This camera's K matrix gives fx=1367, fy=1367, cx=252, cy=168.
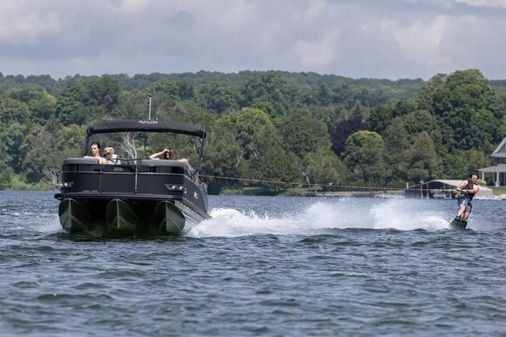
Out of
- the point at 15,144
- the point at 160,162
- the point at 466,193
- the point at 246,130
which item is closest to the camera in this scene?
the point at 160,162

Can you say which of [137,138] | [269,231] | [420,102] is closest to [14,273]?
[269,231]

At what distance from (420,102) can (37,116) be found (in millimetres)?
57147

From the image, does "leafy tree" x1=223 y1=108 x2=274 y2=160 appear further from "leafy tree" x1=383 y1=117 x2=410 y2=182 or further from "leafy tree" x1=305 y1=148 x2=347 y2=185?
"leafy tree" x1=383 y1=117 x2=410 y2=182

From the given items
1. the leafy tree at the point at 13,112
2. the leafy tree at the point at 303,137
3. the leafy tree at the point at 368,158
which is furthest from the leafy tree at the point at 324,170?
the leafy tree at the point at 13,112

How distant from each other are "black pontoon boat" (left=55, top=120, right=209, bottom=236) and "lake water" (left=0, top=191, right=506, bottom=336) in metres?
0.45

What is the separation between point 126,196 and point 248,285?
767 cm

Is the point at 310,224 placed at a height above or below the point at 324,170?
below

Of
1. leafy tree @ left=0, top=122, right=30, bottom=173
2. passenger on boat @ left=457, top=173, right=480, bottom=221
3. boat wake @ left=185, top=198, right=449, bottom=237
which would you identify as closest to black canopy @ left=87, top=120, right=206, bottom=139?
boat wake @ left=185, top=198, right=449, bottom=237

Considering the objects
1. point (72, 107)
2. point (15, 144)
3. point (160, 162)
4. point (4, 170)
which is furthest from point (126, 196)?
point (72, 107)

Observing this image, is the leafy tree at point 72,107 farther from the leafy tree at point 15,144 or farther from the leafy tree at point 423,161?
the leafy tree at point 423,161

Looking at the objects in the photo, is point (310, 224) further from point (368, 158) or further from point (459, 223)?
point (368, 158)

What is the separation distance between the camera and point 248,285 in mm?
23156

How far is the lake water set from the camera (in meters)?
19.3

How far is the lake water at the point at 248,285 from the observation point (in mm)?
19266
